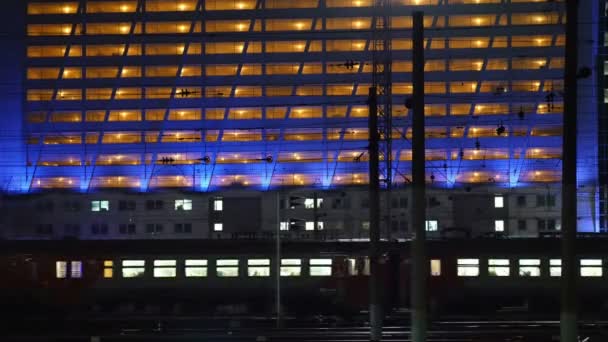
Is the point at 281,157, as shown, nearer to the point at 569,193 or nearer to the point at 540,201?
the point at 540,201

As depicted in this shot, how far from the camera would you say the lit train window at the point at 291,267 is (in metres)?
27.8

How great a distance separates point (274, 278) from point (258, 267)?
73 cm

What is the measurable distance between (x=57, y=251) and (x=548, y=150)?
4307cm

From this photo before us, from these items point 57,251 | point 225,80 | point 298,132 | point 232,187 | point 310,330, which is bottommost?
point 310,330

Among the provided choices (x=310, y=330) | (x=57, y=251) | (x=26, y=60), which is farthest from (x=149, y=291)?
(x=26, y=60)

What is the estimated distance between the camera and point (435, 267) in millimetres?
27484

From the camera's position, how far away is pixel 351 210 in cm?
5412

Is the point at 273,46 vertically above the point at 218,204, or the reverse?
the point at 273,46

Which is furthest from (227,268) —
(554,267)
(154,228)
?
(154,228)

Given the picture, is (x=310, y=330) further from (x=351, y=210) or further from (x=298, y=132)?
(x=298, y=132)

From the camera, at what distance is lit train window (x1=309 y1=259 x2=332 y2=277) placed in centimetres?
2759

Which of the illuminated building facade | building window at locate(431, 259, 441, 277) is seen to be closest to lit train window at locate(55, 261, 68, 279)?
building window at locate(431, 259, 441, 277)

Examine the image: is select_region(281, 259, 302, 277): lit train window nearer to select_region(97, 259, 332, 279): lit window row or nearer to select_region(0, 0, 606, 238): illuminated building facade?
select_region(97, 259, 332, 279): lit window row

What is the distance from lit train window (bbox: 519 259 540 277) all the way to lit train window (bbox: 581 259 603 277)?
5.08 ft
